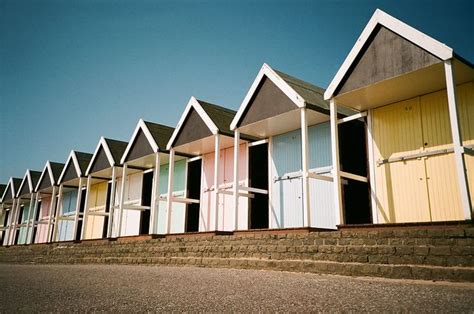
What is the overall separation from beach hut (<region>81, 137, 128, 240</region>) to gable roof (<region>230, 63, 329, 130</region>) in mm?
9358

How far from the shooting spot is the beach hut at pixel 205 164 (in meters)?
14.9

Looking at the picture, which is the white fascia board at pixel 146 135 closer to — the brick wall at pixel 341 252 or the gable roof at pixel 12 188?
the brick wall at pixel 341 252

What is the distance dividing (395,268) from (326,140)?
6680 mm

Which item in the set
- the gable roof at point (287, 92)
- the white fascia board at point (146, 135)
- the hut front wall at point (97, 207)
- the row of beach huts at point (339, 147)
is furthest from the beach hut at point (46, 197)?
the gable roof at point (287, 92)

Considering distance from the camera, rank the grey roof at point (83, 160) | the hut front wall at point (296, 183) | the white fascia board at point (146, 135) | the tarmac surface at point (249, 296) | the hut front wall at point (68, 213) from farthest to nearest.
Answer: the hut front wall at point (68, 213) < the grey roof at point (83, 160) < the white fascia board at point (146, 135) < the hut front wall at point (296, 183) < the tarmac surface at point (249, 296)

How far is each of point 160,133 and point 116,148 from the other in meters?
3.97

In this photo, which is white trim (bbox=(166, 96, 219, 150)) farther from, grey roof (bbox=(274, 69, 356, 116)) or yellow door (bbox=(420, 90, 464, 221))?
yellow door (bbox=(420, 90, 464, 221))

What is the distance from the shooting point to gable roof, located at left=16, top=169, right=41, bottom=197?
92.2 feet

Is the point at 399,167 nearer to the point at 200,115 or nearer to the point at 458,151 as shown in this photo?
the point at 458,151

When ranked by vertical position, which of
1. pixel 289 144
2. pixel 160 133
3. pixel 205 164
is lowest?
pixel 205 164

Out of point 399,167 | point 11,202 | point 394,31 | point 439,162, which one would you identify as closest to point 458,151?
point 439,162

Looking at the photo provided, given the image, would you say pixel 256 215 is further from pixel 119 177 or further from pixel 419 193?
pixel 119 177

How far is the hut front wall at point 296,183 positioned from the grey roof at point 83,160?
13829 millimetres

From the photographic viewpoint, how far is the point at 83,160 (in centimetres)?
2356
